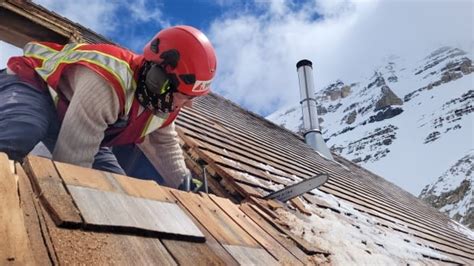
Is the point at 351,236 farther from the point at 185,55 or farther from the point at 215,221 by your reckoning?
the point at 185,55

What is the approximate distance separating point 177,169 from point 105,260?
66.0 inches

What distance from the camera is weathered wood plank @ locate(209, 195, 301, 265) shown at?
210cm

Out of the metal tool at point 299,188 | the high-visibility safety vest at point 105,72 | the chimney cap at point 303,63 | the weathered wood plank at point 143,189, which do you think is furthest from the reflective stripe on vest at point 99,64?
the chimney cap at point 303,63

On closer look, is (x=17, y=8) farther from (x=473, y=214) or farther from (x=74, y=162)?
(x=473, y=214)

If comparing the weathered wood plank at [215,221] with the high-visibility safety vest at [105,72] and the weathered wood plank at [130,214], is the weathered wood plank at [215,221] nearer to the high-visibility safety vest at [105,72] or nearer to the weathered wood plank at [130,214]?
the weathered wood plank at [130,214]

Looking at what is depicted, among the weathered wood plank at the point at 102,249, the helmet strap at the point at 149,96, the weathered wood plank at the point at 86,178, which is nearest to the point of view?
the weathered wood plank at the point at 102,249

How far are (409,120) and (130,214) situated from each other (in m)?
96.6

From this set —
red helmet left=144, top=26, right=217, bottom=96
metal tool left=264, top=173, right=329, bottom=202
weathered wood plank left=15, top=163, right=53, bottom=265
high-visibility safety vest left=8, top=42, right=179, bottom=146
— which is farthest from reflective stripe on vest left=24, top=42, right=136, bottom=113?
metal tool left=264, top=173, right=329, bottom=202

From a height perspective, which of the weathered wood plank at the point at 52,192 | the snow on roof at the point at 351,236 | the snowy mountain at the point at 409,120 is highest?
the snowy mountain at the point at 409,120

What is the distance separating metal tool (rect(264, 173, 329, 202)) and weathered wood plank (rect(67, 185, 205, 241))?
3.71ft

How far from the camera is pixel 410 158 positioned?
235 ft

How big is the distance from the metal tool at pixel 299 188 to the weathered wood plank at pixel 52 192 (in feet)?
5.28

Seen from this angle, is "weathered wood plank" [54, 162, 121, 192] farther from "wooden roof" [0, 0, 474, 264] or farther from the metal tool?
the metal tool

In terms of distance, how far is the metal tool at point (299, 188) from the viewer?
2839 mm
